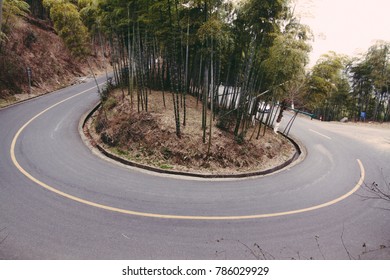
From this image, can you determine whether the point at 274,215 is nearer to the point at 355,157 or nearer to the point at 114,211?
the point at 114,211

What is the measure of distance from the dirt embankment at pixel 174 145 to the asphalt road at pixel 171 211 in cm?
89

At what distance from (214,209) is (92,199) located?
3267mm

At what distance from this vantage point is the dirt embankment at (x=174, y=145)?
32.9 feet

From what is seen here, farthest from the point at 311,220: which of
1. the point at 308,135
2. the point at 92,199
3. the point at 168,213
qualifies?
the point at 308,135

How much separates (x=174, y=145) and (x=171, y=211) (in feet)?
12.7

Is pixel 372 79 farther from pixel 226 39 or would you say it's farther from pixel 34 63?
pixel 34 63

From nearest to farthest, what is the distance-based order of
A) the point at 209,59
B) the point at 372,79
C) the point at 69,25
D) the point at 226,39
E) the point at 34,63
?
the point at 226,39, the point at 209,59, the point at 69,25, the point at 34,63, the point at 372,79

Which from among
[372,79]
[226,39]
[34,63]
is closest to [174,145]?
[226,39]

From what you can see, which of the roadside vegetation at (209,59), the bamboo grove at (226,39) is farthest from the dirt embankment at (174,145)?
the bamboo grove at (226,39)

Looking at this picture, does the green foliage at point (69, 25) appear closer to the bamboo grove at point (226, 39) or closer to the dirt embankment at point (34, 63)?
the bamboo grove at point (226, 39)

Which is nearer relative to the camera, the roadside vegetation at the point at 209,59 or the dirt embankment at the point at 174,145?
the dirt embankment at the point at 174,145

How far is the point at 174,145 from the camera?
1036cm

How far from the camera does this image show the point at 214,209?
7129 mm

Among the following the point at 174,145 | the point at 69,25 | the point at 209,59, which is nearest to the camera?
the point at 174,145
